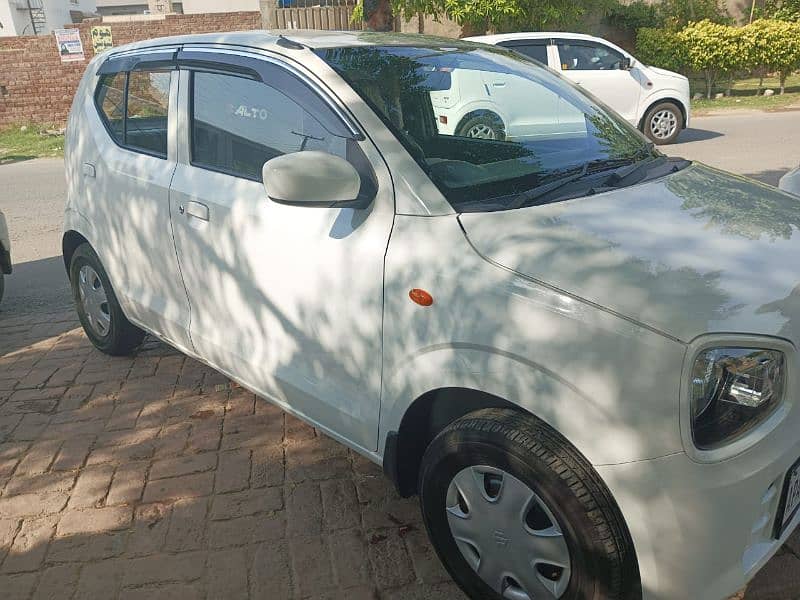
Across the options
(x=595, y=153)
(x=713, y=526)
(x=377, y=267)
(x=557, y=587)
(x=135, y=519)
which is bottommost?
(x=135, y=519)

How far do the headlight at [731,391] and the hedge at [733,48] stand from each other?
18211 millimetres

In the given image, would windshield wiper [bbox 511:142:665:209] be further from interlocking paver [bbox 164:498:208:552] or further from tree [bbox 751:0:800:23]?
tree [bbox 751:0:800:23]

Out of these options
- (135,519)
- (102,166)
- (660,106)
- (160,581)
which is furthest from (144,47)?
(660,106)

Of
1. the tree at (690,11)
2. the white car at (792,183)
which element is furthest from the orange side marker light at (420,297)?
the tree at (690,11)

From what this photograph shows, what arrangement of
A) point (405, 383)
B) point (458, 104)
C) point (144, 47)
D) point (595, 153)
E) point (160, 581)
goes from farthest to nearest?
point (144, 47), point (458, 104), point (595, 153), point (160, 581), point (405, 383)

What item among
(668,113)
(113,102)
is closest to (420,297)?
(113,102)

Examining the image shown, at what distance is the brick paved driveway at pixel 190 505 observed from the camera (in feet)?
8.66

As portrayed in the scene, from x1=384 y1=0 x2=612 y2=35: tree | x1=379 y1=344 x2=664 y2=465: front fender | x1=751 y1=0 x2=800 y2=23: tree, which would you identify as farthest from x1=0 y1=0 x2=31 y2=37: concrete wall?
x1=379 y1=344 x2=664 y2=465: front fender

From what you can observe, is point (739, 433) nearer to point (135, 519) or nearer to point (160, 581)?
point (160, 581)

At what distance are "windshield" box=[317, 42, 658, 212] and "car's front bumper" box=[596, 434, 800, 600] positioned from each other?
100cm

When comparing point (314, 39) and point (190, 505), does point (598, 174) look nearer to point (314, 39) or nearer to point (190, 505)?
point (314, 39)

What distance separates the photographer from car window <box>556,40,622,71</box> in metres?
11.4

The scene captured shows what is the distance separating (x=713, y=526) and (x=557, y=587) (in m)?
0.54

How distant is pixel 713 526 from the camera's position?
1.82 meters
